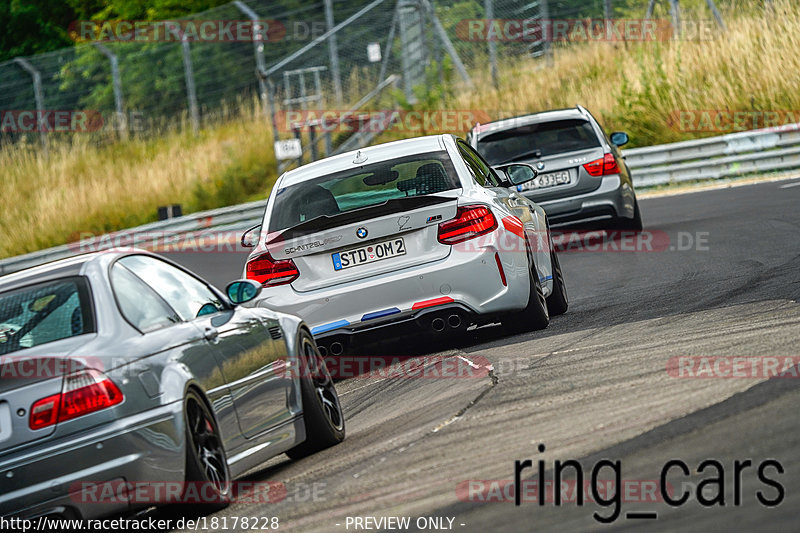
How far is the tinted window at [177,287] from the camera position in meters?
7.04

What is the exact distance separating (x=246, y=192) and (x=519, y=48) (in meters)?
7.42

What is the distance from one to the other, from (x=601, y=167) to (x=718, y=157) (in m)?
9.73

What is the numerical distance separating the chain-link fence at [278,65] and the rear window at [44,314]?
86.2 ft

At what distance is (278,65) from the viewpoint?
33125 millimetres

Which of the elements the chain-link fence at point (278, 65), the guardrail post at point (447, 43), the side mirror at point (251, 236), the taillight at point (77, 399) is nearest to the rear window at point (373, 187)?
the side mirror at point (251, 236)

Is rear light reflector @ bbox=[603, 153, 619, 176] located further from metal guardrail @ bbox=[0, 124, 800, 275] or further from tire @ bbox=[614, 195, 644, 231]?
metal guardrail @ bbox=[0, 124, 800, 275]

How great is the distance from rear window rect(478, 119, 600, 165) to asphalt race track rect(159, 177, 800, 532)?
4846mm

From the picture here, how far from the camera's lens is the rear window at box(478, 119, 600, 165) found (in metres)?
16.9

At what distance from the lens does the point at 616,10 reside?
33719 mm

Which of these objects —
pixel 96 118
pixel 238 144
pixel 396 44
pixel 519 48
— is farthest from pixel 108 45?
pixel 519 48
